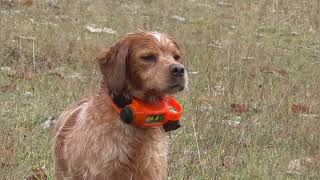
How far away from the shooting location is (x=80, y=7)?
13156 millimetres

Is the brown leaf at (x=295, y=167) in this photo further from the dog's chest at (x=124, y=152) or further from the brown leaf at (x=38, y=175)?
the brown leaf at (x=38, y=175)

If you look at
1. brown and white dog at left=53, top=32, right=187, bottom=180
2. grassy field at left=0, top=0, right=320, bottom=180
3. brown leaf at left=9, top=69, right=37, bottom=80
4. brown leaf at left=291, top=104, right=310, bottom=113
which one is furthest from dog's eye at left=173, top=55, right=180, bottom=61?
brown leaf at left=9, top=69, right=37, bottom=80

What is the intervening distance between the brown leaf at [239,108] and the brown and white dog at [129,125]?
298cm

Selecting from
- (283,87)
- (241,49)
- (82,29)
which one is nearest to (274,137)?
(283,87)

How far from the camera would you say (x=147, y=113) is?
4.05m

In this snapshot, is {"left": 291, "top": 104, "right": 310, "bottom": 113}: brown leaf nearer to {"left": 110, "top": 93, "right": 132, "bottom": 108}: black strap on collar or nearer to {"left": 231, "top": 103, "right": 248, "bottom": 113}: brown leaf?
{"left": 231, "top": 103, "right": 248, "bottom": 113}: brown leaf

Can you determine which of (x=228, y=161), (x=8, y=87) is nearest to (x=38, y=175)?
(x=228, y=161)

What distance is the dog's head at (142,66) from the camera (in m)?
4.03

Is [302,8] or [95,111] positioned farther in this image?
[302,8]

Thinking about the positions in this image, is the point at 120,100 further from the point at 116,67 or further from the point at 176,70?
the point at 176,70

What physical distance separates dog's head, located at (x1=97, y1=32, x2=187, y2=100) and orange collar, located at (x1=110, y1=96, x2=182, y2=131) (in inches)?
2.7

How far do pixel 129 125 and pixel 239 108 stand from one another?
10.7 ft

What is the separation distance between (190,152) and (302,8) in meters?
9.34

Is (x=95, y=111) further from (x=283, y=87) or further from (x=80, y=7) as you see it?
(x=80, y=7)
